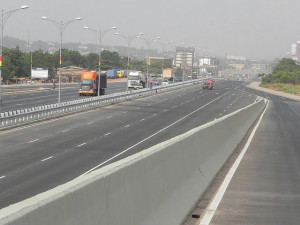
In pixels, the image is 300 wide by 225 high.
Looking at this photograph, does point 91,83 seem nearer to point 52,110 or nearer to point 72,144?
point 52,110

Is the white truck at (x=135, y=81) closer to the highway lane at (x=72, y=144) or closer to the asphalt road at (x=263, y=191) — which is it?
the highway lane at (x=72, y=144)

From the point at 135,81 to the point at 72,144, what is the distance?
81058 mm

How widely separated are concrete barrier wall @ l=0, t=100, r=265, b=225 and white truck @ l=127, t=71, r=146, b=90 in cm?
9595

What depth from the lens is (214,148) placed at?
1842cm

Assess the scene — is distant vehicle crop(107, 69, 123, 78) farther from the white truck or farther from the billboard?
the white truck

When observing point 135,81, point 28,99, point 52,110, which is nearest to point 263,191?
point 52,110

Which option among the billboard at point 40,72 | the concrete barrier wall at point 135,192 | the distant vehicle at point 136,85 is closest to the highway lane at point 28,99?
the distant vehicle at point 136,85

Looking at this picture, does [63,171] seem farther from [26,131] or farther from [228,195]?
[26,131]

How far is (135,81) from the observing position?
11350 centimetres

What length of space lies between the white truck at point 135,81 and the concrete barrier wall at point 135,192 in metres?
95.9

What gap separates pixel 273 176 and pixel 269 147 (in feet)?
33.3

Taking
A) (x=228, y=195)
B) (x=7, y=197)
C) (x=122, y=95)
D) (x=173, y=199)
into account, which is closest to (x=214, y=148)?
(x=228, y=195)

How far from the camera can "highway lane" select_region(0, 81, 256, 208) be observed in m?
20.6

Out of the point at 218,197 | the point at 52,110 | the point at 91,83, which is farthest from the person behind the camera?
the point at 91,83
